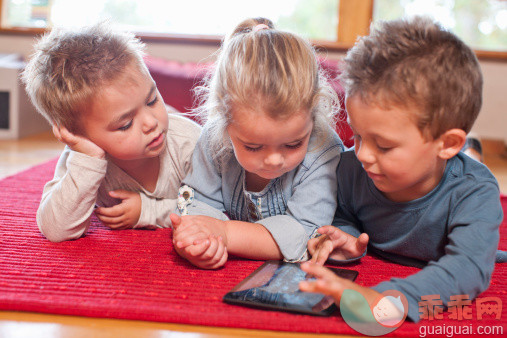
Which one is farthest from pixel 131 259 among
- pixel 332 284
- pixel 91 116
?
pixel 332 284

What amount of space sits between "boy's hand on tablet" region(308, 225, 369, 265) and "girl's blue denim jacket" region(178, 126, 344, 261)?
2 centimetres

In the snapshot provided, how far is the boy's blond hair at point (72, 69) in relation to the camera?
38.2 inches

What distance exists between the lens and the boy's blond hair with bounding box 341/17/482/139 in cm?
76

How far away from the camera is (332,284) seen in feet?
2.26

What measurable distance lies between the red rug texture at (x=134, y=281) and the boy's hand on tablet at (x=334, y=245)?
0.12 ft

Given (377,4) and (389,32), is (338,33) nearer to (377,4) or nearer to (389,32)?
(377,4)

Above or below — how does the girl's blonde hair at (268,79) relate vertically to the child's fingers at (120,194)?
above

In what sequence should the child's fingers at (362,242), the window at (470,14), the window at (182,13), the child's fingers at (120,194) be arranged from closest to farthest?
the child's fingers at (362,242) < the child's fingers at (120,194) < the window at (470,14) < the window at (182,13)

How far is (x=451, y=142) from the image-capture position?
795 millimetres

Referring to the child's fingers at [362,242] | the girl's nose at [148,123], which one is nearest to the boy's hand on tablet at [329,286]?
the child's fingers at [362,242]

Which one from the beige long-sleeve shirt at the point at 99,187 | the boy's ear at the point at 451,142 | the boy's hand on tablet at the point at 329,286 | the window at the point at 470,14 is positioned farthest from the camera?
the window at the point at 470,14

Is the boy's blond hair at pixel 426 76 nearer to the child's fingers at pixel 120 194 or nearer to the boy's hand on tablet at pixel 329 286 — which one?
the boy's hand on tablet at pixel 329 286

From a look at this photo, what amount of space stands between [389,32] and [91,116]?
57 centimetres

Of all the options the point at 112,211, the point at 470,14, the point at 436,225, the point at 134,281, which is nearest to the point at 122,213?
the point at 112,211
